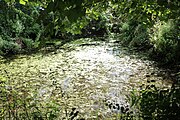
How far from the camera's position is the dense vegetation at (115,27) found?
1.76m

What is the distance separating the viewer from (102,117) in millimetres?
4902

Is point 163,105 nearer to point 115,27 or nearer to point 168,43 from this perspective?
point 168,43

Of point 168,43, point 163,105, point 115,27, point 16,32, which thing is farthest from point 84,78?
point 115,27

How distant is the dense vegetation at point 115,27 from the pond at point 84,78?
74cm

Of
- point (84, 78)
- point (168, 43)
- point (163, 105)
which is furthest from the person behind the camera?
point (168, 43)

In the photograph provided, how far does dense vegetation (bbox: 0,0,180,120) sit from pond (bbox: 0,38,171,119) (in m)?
0.74

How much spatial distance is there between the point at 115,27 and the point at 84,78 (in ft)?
38.3

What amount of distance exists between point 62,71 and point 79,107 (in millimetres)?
3212

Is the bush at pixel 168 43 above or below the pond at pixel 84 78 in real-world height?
above

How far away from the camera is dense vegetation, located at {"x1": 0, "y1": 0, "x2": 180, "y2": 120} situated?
1.76 meters

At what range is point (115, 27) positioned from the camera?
1892 centimetres

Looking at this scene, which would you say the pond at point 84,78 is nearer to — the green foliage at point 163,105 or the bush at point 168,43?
the bush at point 168,43

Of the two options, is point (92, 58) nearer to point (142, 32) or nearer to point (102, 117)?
point (142, 32)

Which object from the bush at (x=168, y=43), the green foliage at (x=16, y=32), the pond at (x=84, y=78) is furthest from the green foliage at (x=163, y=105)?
the green foliage at (x=16, y=32)
